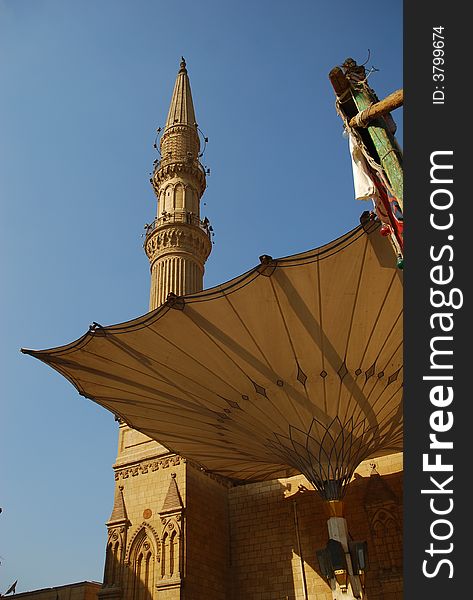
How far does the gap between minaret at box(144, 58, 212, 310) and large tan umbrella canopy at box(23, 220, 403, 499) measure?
8079 mm

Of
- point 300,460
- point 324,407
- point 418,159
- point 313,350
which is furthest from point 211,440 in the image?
point 418,159

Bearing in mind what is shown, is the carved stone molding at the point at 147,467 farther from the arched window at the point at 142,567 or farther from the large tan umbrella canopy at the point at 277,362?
the large tan umbrella canopy at the point at 277,362

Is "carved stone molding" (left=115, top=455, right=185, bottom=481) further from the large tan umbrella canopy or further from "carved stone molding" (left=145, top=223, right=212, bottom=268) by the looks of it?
"carved stone molding" (left=145, top=223, right=212, bottom=268)

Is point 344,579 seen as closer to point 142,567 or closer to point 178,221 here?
point 142,567

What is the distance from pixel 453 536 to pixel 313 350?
29.6ft

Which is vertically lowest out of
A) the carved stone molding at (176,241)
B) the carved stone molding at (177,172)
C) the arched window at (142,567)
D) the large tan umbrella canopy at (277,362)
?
the arched window at (142,567)

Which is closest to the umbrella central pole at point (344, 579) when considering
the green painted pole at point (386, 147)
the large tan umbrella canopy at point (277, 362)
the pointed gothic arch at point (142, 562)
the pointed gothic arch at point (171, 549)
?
the large tan umbrella canopy at point (277, 362)

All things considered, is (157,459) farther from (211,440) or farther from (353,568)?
(353,568)

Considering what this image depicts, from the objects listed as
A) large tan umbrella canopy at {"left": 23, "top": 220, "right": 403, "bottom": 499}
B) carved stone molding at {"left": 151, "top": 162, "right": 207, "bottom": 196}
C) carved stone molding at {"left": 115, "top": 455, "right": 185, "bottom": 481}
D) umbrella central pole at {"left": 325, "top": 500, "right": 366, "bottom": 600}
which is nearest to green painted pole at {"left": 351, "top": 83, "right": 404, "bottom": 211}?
large tan umbrella canopy at {"left": 23, "top": 220, "right": 403, "bottom": 499}

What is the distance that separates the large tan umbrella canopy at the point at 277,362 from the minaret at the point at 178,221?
808 cm

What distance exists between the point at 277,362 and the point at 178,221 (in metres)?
11.9

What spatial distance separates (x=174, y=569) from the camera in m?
15.3

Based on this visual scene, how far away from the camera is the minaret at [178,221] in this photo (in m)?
21.9

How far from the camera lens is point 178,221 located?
22.8 meters
